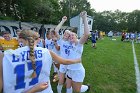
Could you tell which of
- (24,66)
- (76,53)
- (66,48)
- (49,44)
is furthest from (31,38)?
(49,44)

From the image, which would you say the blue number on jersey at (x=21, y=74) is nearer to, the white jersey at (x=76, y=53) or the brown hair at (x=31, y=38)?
the brown hair at (x=31, y=38)

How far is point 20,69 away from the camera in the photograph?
3027 millimetres

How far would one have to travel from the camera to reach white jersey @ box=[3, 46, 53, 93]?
3.01m

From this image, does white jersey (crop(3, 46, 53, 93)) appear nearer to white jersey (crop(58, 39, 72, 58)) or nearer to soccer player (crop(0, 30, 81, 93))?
soccer player (crop(0, 30, 81, 93))

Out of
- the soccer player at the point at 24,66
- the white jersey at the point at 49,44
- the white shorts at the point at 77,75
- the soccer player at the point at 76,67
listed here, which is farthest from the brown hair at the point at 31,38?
the white jersey at the point at 49,44

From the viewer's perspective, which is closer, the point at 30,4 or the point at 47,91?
the point at 47,91

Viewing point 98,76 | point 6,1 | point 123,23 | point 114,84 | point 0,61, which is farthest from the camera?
point 123,23

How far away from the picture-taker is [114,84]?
931 cm

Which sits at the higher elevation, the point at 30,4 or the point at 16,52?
the point at 30,4

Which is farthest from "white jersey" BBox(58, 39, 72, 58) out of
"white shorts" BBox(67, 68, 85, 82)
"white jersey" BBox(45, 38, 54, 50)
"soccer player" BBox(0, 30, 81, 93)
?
"soccer player" BBox(0, 30, 81, 93)

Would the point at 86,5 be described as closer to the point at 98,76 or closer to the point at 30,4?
the point at 30,4

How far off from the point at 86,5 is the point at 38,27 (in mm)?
81146

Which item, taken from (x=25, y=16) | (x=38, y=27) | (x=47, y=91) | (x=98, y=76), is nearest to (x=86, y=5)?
(x=25, y=16)

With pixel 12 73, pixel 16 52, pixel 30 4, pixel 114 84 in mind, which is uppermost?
pixel 30 4
